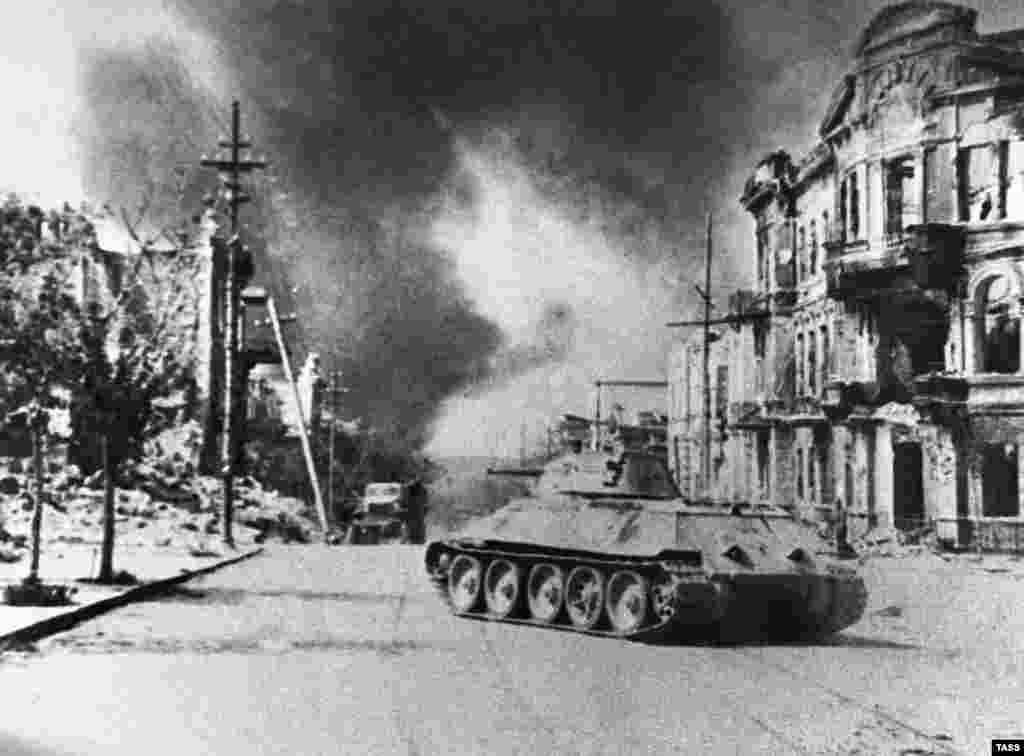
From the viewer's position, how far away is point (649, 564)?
452 inches

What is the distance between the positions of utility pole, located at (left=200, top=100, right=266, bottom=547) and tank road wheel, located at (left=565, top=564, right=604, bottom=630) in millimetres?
3513

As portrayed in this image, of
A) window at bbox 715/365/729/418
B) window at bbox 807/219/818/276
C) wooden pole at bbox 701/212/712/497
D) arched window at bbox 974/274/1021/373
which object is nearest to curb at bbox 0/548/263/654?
wooden pole at bbox 701/212/712/497

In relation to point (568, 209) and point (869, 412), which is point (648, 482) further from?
point (568, 209)

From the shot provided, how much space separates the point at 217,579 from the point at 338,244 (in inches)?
304

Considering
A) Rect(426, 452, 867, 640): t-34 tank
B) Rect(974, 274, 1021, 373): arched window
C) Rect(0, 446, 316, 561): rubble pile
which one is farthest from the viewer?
Rect(0, 446, 316, 561): rubble pile

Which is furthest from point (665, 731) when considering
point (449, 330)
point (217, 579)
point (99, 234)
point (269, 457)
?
point (269, 457)

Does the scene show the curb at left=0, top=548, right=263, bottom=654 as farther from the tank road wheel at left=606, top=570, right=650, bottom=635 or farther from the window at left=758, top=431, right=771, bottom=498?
the window at left=758, top=431, right=771, bottom=498

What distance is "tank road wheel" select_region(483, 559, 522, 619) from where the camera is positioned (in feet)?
42.3

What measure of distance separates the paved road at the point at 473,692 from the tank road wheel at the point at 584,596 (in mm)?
503

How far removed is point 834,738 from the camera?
288 inches

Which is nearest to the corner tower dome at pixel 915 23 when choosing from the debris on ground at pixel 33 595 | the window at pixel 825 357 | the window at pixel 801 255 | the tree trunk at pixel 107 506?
the window at pixel 801 255

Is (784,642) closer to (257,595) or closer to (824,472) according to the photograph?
(824,472)

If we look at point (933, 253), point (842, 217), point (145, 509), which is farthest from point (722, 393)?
point (145, 509)

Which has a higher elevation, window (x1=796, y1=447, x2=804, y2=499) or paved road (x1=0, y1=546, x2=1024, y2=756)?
window (x1=796, y1=447, x2=804, y2=499)
